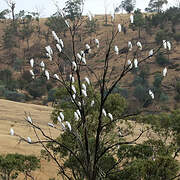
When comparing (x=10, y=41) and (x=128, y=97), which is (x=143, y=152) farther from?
(x=10, y=41)

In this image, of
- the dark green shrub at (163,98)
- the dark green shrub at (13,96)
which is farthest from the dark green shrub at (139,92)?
the dark green shrub at (13,96)

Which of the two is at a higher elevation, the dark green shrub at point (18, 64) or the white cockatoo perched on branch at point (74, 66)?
the white cockatoo perched on branch at point (74, 66)

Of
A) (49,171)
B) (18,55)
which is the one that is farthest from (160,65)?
(49,171)

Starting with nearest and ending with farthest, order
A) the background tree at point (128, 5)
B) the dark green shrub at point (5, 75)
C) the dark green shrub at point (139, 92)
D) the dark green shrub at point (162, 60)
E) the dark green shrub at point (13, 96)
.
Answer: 1. the dark green shrub at point (139, 92)
2. the dark green shrub at point (13, 96)
3. the dark green shrub at point (162, 60)
4. the dark green shrub at point (5, 75)
5. the background tree at point (128, 5)

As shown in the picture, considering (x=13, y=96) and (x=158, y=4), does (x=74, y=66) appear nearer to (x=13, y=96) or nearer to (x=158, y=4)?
(x=13, y=96)

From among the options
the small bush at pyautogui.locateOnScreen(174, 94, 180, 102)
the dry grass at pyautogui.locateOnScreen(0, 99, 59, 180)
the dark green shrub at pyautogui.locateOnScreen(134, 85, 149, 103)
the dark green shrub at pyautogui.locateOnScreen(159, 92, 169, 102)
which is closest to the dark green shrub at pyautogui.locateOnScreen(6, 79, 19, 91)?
the dry grass at pyautogui.locateOnScreen(0, 99, 59, 180)

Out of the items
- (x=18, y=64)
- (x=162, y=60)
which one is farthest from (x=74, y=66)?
(x=18, y=64)

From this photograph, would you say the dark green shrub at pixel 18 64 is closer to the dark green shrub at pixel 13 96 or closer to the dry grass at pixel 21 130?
the dark green shrub at pixel 13 96

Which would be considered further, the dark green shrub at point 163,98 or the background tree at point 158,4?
the background tree at point 158,4

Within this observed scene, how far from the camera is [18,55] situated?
200ft

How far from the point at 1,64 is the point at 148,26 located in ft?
86.6

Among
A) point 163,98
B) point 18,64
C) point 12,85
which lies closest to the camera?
point 163,98

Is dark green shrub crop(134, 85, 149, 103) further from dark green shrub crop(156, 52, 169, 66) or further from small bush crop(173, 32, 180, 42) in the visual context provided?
small bush crop(173, 32, 180, 42)

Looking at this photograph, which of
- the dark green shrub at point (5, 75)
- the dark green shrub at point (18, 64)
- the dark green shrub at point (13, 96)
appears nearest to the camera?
the dark green shrub at point (13, 96)
